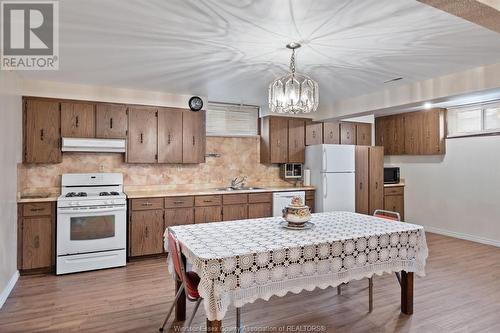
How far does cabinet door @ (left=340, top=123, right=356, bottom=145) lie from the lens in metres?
6.17

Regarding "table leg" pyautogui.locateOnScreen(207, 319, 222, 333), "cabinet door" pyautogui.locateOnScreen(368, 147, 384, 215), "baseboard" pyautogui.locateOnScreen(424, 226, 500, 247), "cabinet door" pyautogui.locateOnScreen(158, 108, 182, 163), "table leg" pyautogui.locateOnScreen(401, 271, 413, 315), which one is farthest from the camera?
"cabinet door" pyautogui.locateOnScreen(368, 147, 384, 215)

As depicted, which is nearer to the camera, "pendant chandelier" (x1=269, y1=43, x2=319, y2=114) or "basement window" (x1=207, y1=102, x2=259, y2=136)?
"pendant chandelier" (x1=269, y1=43, x2=319, y2=114)

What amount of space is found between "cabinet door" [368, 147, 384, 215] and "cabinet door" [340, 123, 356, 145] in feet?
1.58

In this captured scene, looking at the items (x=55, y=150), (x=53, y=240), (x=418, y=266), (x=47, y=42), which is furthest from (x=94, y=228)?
(x=418, y=266)

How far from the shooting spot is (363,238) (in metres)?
2.44

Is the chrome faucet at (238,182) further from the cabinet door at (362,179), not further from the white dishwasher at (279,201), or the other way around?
the cabinet door at (362,179)

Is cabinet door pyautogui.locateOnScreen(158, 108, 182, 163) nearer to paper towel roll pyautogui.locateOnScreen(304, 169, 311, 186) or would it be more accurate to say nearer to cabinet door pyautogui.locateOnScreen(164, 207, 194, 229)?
cabinet door pyautogui.locateOnScreen(164, 207, 194, 229)

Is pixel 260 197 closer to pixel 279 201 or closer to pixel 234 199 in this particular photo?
pixel 279 201

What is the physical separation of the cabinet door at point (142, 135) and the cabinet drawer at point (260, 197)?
1.57m

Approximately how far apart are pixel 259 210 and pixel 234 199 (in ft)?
1.56

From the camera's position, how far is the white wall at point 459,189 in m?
5.14

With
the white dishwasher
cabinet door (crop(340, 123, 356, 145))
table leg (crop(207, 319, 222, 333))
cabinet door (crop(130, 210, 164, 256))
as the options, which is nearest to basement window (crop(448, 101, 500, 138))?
cabinet door (crop(340, 123, 356, 145))

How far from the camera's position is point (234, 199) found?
486 centimetres

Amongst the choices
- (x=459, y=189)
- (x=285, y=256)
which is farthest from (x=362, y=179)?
(x=285, y=256)
